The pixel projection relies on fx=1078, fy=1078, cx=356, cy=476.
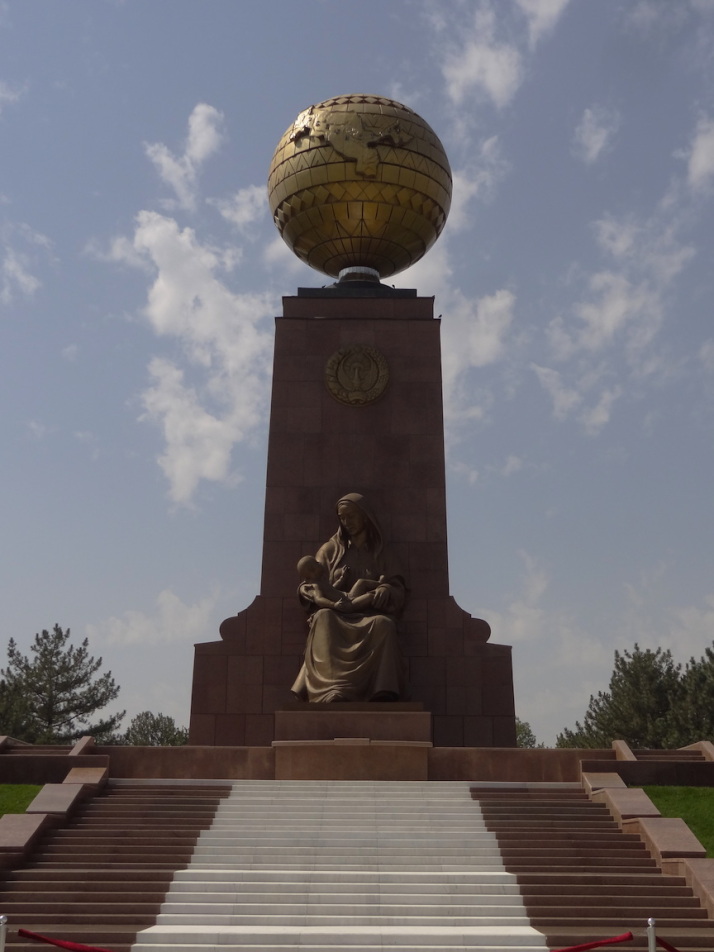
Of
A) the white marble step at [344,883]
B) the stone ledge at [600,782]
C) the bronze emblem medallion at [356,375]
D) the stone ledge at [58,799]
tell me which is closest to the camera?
the white marble step at [344,883]

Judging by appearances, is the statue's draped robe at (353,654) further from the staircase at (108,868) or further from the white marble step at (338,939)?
the white marble step at (338,939)

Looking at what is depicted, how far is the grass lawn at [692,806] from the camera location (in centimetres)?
909

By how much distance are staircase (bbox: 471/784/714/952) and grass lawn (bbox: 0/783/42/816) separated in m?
4.19

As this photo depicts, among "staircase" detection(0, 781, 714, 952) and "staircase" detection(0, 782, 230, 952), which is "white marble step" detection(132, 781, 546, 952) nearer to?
"staircase" detection(0, 781, 714, 952)

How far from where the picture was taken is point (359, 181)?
15.4 metres

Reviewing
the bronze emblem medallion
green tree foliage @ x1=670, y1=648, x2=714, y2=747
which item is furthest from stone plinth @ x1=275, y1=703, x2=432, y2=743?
green tree foliage @ x1=670, y1=648, x2=714, y2=747

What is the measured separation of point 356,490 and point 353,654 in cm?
287

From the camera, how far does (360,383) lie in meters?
15.3

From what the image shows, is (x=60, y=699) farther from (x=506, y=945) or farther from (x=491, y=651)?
(x=506, y=945)

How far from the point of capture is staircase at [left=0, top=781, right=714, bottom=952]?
711 cm

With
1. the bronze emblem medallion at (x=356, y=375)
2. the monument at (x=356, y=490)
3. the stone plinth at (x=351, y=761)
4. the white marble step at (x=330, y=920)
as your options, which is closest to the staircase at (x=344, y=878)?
the white marble step at (x=330, y=920)

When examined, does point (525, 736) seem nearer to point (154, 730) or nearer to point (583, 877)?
point (154, 730)

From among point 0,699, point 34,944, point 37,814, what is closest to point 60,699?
point 0,699

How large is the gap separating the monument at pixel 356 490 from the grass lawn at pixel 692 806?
274 centimetres
